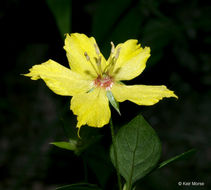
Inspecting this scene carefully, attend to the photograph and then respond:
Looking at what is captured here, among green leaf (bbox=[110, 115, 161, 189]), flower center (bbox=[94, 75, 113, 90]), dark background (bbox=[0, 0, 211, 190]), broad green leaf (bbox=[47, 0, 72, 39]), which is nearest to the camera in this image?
green leaf (bbox=[110, 115, 161, 189])

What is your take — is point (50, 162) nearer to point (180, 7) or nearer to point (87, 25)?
point (87, 25)

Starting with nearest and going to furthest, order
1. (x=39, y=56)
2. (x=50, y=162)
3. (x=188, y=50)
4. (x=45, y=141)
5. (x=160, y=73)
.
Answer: (x=160, y=73) < (x=188, y=50) < (x=50, y=162) < (x=45, y=141) < (x=39, y=56)

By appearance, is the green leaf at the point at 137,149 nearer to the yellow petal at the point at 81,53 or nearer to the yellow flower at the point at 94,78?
the yellow flower at the point at 94,78

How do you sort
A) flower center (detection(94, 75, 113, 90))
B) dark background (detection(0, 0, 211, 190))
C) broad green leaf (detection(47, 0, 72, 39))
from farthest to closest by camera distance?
dark background (detection(0, 0, 211, 190)), broad green leaf (detection(47, 0, 72, 39)), flower center (detection(94, 75, 113, 90))

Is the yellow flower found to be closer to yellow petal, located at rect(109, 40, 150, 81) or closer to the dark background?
yellow petal, located at rect(109, 40, 150, 81)

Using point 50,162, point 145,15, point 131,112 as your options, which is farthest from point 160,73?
point 50,162

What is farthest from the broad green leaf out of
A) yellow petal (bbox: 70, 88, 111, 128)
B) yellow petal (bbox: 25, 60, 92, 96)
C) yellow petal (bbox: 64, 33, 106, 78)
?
yellow petal (bbox: 70, 88, 111, 128)

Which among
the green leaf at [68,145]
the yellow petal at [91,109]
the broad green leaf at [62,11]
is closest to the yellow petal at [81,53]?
the yellow petal at [91,109]

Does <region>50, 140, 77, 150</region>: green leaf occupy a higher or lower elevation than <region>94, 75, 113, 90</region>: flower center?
lower
